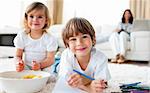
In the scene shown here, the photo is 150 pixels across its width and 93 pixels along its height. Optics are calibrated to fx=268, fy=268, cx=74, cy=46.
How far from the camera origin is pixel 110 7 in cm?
503

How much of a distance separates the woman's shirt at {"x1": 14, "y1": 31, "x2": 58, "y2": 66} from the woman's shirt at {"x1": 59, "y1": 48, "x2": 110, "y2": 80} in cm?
31

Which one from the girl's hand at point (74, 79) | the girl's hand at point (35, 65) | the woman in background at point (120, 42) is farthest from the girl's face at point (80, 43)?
the woman in background at point (120, 42)

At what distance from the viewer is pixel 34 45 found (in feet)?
5.66

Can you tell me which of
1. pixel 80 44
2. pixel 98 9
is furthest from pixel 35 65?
pixel 98 9

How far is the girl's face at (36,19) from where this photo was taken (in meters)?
1.65

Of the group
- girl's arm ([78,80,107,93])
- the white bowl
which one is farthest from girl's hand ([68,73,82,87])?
the white bowl

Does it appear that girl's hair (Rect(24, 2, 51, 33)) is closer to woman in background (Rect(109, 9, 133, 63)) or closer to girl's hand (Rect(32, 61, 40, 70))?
girl's hand (Rect(32, 61, 40, 70))

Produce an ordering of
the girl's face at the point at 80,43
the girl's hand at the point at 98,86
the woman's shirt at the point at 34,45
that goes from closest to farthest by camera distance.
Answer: the girl's hand at the point at 98,86 < the girl's face at the point at 80,43 < the woman's shirt at the point at 34,45

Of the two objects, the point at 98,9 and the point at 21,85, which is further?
the point at 98,9

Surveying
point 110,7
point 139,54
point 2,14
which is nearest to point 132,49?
point 139,54

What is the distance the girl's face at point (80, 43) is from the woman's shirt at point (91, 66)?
0.09 m

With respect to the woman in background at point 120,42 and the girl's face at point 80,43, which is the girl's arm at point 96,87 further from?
the woman in background at point 120,42

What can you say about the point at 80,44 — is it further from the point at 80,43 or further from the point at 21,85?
the point at 21,85

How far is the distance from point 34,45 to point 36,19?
0.59 feet
